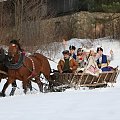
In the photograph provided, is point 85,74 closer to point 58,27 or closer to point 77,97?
point 77,97

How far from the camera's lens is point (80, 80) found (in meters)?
12.4

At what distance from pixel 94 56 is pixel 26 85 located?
242 centimetres

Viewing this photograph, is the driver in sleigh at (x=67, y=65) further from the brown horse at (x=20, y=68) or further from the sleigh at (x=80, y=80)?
the brown horse at (x=20, y=68)

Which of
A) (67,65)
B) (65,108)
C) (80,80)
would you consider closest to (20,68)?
(67,65)

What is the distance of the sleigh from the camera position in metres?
12.3

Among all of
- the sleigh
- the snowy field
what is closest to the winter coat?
the sleigh

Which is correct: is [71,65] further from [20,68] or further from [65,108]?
[65,108]

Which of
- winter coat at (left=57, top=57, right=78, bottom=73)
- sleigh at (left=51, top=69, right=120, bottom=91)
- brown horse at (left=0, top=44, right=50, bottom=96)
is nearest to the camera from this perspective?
brown horse at (left=0, top=44, right=50, bottom=96)

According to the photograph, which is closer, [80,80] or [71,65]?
[80,80]

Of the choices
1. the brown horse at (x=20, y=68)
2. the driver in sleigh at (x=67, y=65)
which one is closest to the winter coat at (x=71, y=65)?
the driver in sleigh at (x=67, y=65)

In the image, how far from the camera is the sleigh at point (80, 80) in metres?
12.3

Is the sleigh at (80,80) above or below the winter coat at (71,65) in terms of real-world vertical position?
below

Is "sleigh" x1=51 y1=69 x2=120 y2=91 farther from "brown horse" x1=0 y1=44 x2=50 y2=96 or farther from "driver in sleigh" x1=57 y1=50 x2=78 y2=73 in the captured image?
"brown horse" x1=0 y1=44 x2=50 y2=96

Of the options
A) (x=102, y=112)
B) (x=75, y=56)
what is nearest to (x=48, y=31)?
(x=75, y=56)
